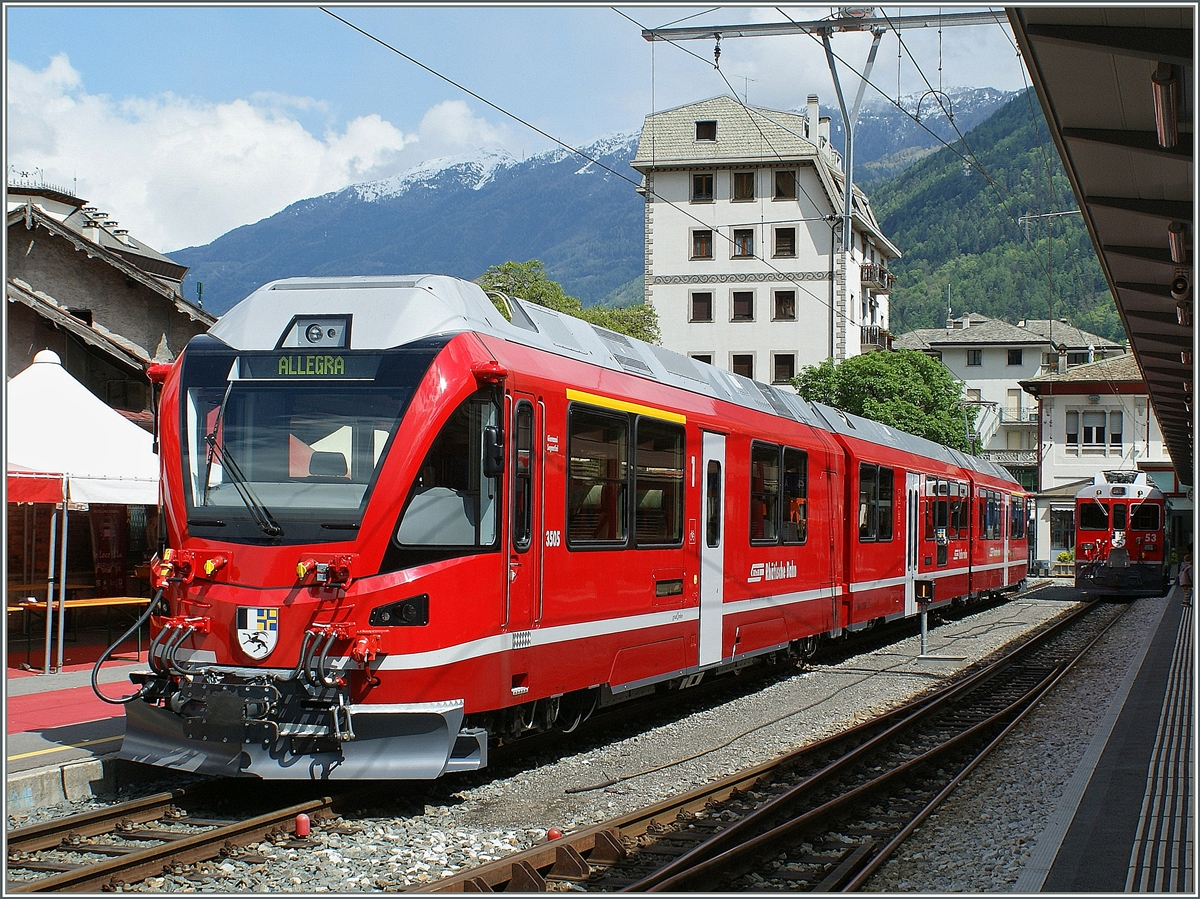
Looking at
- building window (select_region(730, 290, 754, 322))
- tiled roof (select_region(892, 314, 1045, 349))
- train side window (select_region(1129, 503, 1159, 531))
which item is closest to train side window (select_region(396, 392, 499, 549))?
train side window (select_region(1129, 503, 1159, 531))

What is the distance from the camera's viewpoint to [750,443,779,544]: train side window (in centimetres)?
1292

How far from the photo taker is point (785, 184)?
52.2 metres

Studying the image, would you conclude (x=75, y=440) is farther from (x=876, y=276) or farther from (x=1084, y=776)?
(x=876, y=276)

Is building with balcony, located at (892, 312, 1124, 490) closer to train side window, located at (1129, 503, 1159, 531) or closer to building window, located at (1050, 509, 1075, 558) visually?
building window, located at (1050, 509, 1075, 558)

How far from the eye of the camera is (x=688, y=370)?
12352mm

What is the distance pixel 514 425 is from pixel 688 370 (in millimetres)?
4345

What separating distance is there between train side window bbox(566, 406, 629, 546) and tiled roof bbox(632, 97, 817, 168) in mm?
44180

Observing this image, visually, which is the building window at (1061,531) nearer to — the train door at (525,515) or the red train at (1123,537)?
the red train at (1123,537)

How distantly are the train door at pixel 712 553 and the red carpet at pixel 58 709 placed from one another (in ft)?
17.2

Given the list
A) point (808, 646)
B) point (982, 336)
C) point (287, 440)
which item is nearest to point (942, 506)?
point (808, 646)

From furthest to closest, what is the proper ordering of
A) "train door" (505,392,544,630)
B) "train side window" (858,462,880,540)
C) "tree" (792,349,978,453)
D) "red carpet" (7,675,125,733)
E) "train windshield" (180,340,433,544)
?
"tree" (792,349,978,453)
"train side window" (858,462,880,540)
"red carpet" (7,675,125,733)
"train door" (505,392,544,630)
"train windshield" (180,340,433,544)

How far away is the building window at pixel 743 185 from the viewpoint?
52594 millimetres

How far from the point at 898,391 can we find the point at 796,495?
30.8 meters

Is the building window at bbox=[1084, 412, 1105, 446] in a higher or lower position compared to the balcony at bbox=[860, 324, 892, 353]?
lower
